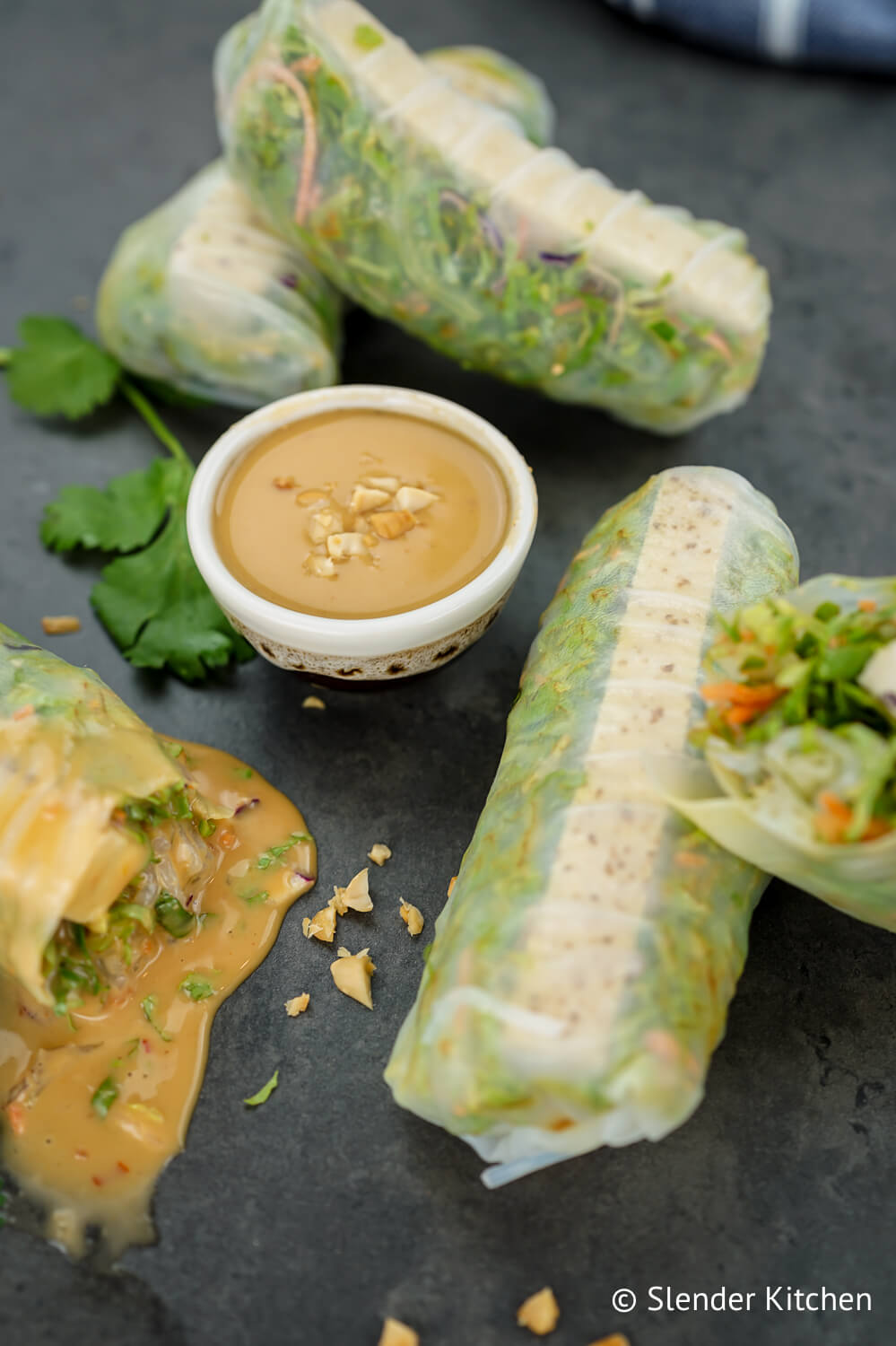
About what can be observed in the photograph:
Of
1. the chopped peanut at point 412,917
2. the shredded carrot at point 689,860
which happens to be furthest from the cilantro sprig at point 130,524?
the shredded carrot at point 689,860

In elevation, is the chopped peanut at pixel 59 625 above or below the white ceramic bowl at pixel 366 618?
below

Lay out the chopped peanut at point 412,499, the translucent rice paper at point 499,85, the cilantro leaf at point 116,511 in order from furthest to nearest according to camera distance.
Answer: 1. the translucent rice paper at point 499,85
2. the cilantro leaf at point 116,511
3. the chopped peanut at point 412,499

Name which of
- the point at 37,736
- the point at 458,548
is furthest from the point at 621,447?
the point at 37,736

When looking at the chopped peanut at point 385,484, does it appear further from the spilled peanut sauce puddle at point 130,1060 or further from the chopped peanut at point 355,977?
the chopped peanut at point 355,977

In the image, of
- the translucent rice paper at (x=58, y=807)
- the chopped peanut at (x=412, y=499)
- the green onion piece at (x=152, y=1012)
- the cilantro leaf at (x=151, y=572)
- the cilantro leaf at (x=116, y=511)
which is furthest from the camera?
the cilantro leaf at (x=116, y=511)

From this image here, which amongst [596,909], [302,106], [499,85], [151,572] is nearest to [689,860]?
[596,909]

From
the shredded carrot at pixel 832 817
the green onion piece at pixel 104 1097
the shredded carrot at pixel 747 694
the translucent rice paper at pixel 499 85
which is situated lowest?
the green onion piece at pixel 104 1097
